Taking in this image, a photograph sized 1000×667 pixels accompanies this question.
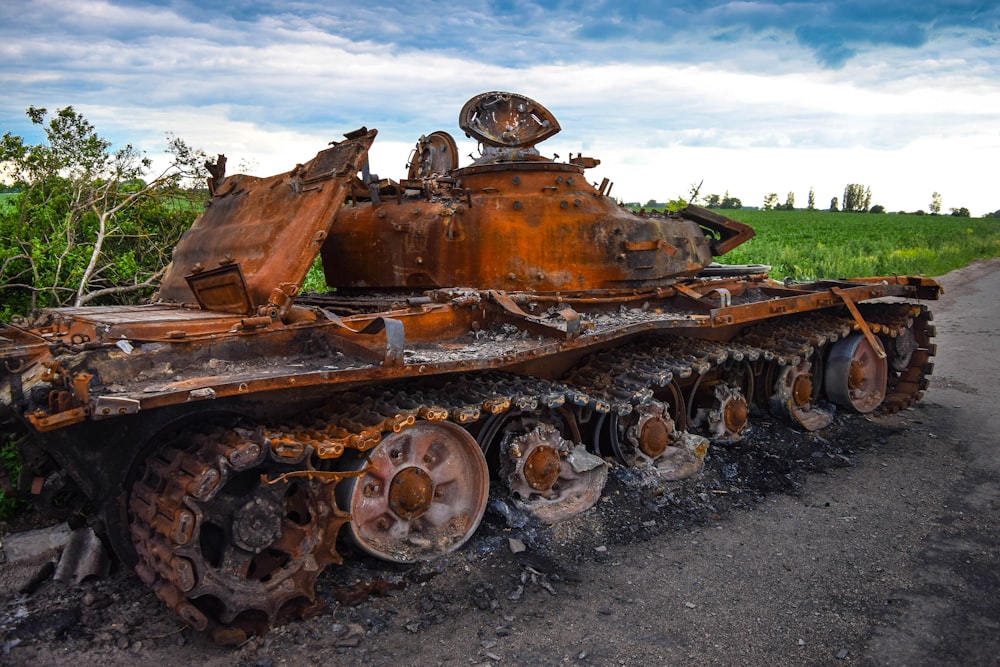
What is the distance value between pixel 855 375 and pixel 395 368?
6172 mm

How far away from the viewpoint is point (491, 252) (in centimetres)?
634

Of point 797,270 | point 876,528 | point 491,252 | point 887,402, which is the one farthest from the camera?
point 797,270

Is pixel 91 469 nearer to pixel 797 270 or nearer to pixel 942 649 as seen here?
pixel 942 649

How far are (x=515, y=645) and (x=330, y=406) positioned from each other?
5.98 feet

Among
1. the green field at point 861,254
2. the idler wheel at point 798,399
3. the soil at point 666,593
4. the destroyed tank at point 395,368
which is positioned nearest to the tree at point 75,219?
the destroyed tank at point 395,368

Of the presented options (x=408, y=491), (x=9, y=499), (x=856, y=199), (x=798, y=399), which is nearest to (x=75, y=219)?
(x=9, y=499)

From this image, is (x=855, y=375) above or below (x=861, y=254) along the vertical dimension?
below

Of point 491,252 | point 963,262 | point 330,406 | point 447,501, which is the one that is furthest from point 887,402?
point 963,262

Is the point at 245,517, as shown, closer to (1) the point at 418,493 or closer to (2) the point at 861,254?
(1) the point at 418,493

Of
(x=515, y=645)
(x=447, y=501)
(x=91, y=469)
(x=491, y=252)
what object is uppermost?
(x=491, y=252)

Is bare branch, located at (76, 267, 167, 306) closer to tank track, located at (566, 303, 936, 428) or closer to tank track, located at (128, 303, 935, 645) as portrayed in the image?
tank track, located at (128, 303, 935, 645)

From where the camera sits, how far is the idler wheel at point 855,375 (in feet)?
28.4

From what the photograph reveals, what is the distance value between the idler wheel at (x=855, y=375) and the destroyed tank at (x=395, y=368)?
1.2 inches

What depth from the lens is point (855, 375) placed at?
344 inches
